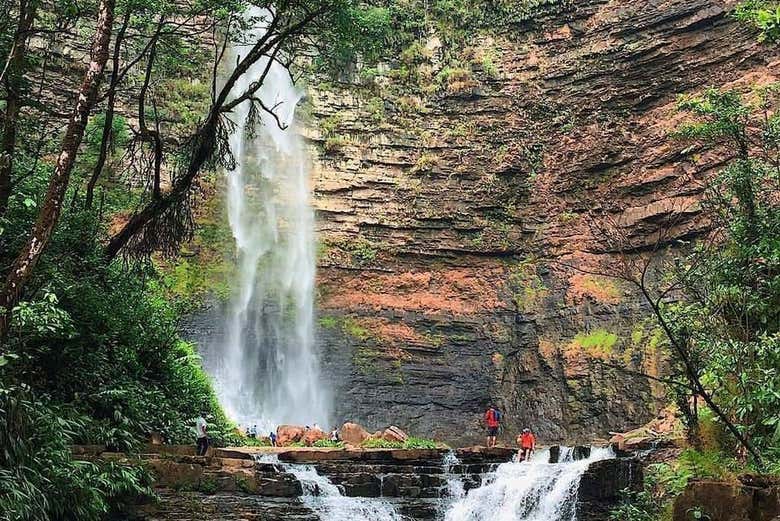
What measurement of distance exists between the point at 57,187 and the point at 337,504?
5.85 metres

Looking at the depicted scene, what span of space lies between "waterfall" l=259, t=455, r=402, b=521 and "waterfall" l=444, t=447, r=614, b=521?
39.5 inches

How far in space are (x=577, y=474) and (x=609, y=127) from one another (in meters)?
15.8

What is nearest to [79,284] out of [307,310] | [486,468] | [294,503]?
[294,503]

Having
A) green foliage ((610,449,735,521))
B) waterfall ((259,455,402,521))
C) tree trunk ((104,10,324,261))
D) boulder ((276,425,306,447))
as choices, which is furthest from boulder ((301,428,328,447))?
green foliage ((610,449,735,521))

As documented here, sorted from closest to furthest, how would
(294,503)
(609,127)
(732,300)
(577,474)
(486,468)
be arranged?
(732,300)
(294,503)
(577,474)
(486,468)
(609,127)

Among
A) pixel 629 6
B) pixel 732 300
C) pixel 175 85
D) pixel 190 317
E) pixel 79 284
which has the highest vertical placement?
pixel 629 6

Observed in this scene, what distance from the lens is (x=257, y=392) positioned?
22.6 metres

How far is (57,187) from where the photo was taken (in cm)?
698

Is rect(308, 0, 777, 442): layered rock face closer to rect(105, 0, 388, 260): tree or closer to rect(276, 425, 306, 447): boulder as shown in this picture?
rect(276, 425, 306, 447): boulder

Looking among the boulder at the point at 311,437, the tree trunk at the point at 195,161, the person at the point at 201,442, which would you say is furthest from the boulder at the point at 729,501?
the boulder at the point at 311,437

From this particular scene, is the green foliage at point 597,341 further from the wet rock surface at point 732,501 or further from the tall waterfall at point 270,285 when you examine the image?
the wet rock surface at point 732,501

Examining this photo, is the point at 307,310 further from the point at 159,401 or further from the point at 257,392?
the point at 159,401

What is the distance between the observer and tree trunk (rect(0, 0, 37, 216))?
835 cm

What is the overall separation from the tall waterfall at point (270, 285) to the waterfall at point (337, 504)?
11.1m
